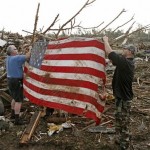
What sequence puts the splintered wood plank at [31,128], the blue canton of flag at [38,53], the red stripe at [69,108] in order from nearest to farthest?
the red stripe at [69,108]
the splintered wood plank at [31,128]
the blue canton of flag at [38,53]

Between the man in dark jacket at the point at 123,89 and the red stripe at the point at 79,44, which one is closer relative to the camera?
the man in dark jacket at the point at 123,89

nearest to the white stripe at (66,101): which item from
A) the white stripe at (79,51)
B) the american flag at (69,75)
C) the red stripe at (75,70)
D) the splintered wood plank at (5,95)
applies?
the american flag at (69,75)

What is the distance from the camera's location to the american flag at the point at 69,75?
261 inches

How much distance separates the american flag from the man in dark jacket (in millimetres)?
270

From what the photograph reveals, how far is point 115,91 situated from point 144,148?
1.38m

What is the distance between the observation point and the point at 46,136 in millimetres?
7641

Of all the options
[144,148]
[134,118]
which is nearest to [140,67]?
[134,118]

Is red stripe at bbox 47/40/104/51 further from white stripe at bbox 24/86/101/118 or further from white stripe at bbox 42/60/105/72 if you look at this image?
white stripe at bbox 24/86/101/118

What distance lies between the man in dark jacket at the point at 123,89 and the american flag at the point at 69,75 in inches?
10.6

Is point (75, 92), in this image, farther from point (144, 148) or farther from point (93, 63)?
point (144, 148)

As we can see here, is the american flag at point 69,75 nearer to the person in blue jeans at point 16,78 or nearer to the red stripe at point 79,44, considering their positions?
the red stripe at point 79,44

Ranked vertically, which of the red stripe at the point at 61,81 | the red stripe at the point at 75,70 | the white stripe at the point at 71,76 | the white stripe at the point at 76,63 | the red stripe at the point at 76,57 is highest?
the red stripe at the point at 76,57

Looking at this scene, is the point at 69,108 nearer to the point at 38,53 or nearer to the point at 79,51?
the point at 79,51

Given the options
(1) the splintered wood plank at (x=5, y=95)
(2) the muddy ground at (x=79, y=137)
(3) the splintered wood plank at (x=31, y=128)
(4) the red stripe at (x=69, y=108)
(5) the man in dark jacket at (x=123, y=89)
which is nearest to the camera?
(5) the man in dark jacket at (x=123, y=89)
